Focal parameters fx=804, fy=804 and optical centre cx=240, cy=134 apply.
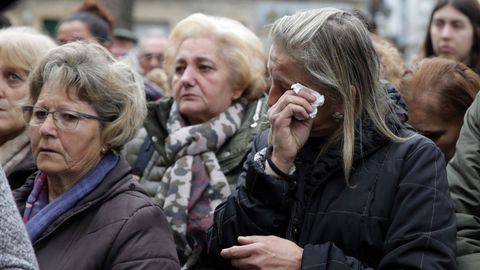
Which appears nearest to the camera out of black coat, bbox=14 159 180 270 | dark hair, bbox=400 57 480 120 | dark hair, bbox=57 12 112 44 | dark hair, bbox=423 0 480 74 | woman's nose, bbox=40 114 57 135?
black coat, bbox=14 159 180 270

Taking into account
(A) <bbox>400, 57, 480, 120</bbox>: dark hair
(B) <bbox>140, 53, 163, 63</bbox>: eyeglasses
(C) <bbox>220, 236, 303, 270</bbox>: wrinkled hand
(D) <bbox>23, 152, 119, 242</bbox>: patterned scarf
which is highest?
(A) <bbox>400, 57, 480, 120</bbox>: dark hair

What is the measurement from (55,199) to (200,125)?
107 cm

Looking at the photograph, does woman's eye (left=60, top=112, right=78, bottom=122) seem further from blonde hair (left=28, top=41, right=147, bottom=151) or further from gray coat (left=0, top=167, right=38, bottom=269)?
gray coat (left=0, top=167, right=38, bottom=269)

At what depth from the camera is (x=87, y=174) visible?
349 centimetres

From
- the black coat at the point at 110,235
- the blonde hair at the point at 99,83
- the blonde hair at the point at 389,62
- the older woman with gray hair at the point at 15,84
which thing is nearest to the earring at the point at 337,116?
the black coat at the point at 110,235

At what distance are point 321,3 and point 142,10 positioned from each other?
5.90 m

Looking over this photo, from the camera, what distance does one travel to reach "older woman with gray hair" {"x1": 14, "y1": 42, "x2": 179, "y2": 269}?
10.3 feet

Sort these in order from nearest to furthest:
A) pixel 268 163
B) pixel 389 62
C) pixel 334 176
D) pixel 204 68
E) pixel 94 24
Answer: pixel 334 176 < pixel 268 163 < pixel 204 68 < pixel 389 62 < pixel 94 24

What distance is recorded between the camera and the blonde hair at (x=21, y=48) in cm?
427

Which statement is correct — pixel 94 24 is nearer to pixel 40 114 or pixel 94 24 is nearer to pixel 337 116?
pixel 40 114

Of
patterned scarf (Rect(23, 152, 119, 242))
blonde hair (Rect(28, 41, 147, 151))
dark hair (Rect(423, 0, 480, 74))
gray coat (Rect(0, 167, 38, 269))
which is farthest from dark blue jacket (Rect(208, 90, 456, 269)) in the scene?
dark hair (Rect(423, 0, 480, 74))

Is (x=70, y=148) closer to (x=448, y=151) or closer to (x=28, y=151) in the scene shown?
(x=28, y=151)

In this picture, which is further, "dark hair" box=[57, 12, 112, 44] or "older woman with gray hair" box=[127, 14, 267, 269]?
"dark hair" box=[57, 12, 112, 44]

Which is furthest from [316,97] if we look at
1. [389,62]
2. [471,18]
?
[471,18]
